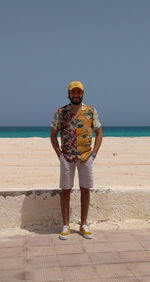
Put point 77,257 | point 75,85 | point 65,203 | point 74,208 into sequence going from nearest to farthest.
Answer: point 77,257
point 75,85
point 65,203
point 74,208

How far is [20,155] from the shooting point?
1059 centimetres

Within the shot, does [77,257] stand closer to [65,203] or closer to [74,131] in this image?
[65,203]

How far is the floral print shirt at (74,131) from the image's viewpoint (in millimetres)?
3633

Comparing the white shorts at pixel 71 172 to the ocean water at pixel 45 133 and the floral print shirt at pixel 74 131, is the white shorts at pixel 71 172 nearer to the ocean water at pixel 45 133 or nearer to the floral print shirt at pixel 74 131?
the floral print shirt at pixel 74 131

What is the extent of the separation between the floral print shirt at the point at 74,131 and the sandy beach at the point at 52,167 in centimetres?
257

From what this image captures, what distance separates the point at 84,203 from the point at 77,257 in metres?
0.76

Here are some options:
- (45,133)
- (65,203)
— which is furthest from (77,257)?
(45,133)

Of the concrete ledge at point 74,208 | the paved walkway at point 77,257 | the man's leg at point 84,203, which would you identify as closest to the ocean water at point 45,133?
the concrete ledge at point 74,208

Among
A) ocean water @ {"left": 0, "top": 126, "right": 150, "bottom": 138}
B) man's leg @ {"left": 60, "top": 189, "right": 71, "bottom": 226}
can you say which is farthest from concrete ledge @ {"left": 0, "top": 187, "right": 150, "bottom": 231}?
ocean water @ {"left": 0, "top": 126, "right": 150, "bottom": 138}

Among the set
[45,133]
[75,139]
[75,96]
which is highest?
[75,96]

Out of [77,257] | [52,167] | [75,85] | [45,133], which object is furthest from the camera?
[45,133]

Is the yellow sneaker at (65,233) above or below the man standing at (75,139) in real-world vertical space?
below

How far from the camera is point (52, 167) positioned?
880cm

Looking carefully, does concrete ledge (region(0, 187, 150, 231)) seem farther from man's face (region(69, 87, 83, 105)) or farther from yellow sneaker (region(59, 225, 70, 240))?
man's face (region(69, 87, 83, 105))
